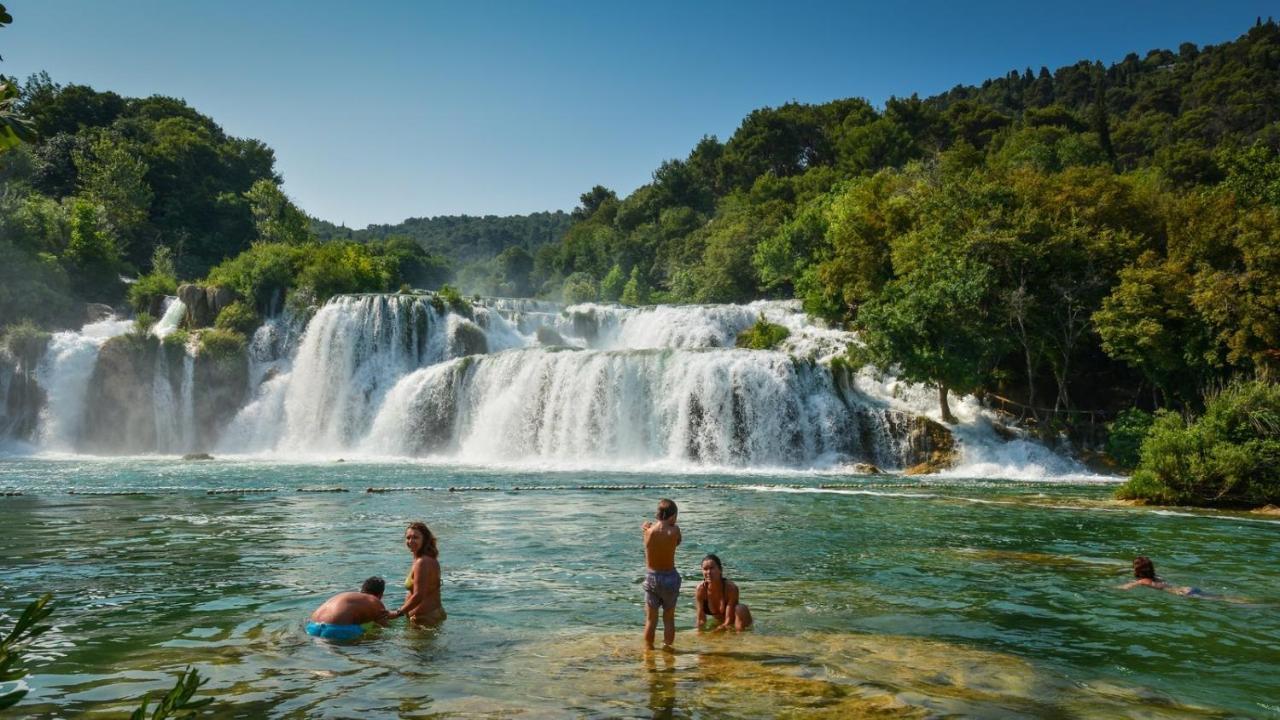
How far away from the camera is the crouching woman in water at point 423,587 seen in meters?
8.63

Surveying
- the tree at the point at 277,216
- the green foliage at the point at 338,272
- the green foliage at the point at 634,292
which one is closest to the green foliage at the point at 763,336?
the green foliage at the point at 338,272

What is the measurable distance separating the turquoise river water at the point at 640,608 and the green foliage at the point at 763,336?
18.5 m

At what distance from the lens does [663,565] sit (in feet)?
25.2

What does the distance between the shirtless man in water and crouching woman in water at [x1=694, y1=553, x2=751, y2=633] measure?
101 cm

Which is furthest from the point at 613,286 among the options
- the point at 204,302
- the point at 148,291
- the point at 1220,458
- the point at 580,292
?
the point at 1220,458

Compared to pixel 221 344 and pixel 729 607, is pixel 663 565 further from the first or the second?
pixel 221 344

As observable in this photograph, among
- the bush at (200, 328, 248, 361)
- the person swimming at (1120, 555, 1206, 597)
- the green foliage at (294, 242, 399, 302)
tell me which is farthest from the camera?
the green foliage at (294, 242, 399, 302)

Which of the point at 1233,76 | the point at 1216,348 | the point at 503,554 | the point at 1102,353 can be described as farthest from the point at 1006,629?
the point at 1233,76

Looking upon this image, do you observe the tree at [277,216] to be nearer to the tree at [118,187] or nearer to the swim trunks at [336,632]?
the tree at [118,187]

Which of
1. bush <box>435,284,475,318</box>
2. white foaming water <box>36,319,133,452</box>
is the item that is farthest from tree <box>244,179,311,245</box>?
bush <box>435,284,475,318</box>

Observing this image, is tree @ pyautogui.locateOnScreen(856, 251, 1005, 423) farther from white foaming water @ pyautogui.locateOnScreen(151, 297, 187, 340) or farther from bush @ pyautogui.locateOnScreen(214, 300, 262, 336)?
white foaming water @ pyautogui.locateOnScreen(151, 297, 187, 340)

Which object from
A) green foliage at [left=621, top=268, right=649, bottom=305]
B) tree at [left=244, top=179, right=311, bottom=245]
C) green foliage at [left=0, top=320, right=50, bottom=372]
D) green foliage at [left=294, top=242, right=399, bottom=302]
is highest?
tree at [left=244, top=179, right=311, bottom=245]

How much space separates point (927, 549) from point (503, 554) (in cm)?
635

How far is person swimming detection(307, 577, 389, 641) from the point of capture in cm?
826
